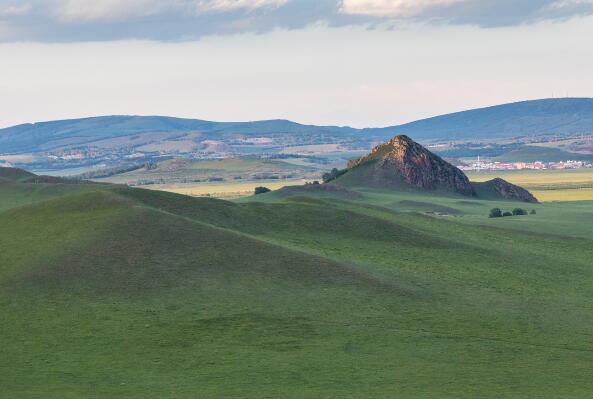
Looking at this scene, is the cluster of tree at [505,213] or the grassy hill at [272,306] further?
the cluster of tree at [505,213]

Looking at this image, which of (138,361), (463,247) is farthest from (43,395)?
(463,247)

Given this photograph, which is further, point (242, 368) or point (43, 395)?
point (242, 368)

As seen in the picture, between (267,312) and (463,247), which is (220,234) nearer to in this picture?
(267,312)

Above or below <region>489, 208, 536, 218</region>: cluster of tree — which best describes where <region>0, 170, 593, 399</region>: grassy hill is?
above

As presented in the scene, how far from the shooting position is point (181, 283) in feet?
245

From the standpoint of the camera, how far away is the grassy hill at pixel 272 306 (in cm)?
5372

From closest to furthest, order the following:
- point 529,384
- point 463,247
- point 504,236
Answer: point 529,384
point 463,247
point 504,236

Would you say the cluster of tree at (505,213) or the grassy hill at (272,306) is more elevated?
the grassy hill at (272,306)

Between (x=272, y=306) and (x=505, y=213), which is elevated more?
(x=272, y=306)

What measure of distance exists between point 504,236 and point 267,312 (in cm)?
5646

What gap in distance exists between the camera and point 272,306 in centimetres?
7012

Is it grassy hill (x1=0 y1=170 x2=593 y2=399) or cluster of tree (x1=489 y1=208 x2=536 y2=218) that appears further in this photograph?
cluster of tree (x1=489 y1=208 x2=536 y2=218)

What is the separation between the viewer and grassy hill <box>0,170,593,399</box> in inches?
2115

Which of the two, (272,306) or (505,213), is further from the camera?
(505,213)
